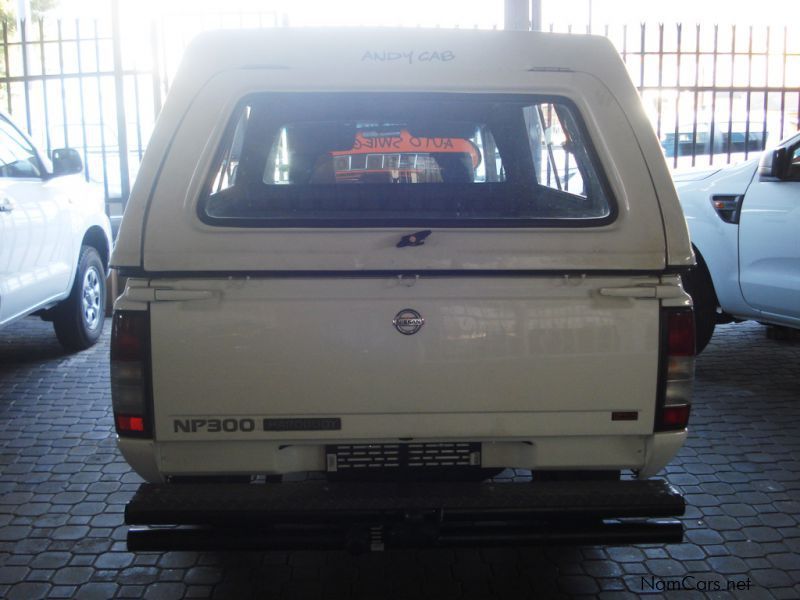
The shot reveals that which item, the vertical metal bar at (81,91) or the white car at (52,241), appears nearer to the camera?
the white car at (52,241)

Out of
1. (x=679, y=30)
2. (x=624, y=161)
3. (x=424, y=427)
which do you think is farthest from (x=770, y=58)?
(x=424, y=427)

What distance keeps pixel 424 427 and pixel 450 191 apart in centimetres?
86

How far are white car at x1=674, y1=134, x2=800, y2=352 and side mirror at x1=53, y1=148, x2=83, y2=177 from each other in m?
4.69

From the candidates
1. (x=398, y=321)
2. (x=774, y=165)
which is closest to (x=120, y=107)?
(x=774, y=165)

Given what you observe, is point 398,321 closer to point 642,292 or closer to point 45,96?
point 642,292

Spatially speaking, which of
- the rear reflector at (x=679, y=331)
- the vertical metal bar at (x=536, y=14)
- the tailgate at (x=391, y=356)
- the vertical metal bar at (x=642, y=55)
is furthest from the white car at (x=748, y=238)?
the vertical metal bar at (x=642, y=55)

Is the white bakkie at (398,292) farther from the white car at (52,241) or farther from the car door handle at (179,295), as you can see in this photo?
the white car at (52,241)

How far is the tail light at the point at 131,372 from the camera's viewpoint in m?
2.86

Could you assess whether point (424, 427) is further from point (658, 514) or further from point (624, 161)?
point (624, 161)

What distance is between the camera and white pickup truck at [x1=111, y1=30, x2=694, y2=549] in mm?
2871

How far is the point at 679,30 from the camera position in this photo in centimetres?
990

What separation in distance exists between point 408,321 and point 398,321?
3 centimetres

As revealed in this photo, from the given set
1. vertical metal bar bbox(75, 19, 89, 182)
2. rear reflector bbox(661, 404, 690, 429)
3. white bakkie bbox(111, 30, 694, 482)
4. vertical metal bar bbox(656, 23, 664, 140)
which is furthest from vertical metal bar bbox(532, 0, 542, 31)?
rear reflector bbox(661, 404, 690, 429)

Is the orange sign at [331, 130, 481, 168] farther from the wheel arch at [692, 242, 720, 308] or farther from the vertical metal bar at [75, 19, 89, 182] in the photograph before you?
the vertical metal bar at [75, 19, 89, 182]
